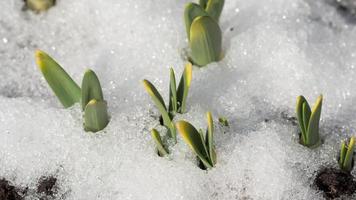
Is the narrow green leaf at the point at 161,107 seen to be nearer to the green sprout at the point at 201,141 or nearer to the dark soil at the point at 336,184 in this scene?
the green sprout at the point at 201,141

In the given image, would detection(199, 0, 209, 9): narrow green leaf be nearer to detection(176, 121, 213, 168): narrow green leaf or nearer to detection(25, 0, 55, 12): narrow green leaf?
detection(176, 121, 213, 168): narrow green leaf

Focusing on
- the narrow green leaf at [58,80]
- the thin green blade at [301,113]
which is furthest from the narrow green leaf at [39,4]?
the thin green blade at [301,113]

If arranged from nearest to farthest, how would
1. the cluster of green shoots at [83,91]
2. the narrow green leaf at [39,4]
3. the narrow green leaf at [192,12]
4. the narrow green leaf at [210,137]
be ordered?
the narrow green leaf at [210,137] < the cluster of green shoots at [83,91] < the narrow green leaf at [192,12] < the narrow green leaf at [39,4]

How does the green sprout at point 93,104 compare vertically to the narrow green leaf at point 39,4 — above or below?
below

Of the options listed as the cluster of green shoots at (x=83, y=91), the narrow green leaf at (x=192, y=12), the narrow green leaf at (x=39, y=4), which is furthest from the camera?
the narrow green leaf at (x=39, y=4)

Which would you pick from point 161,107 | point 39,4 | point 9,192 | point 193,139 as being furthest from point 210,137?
point 39,4

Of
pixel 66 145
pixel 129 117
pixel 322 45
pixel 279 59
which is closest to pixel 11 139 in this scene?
pixel 66 145

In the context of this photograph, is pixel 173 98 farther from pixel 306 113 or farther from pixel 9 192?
pixel 9 192
